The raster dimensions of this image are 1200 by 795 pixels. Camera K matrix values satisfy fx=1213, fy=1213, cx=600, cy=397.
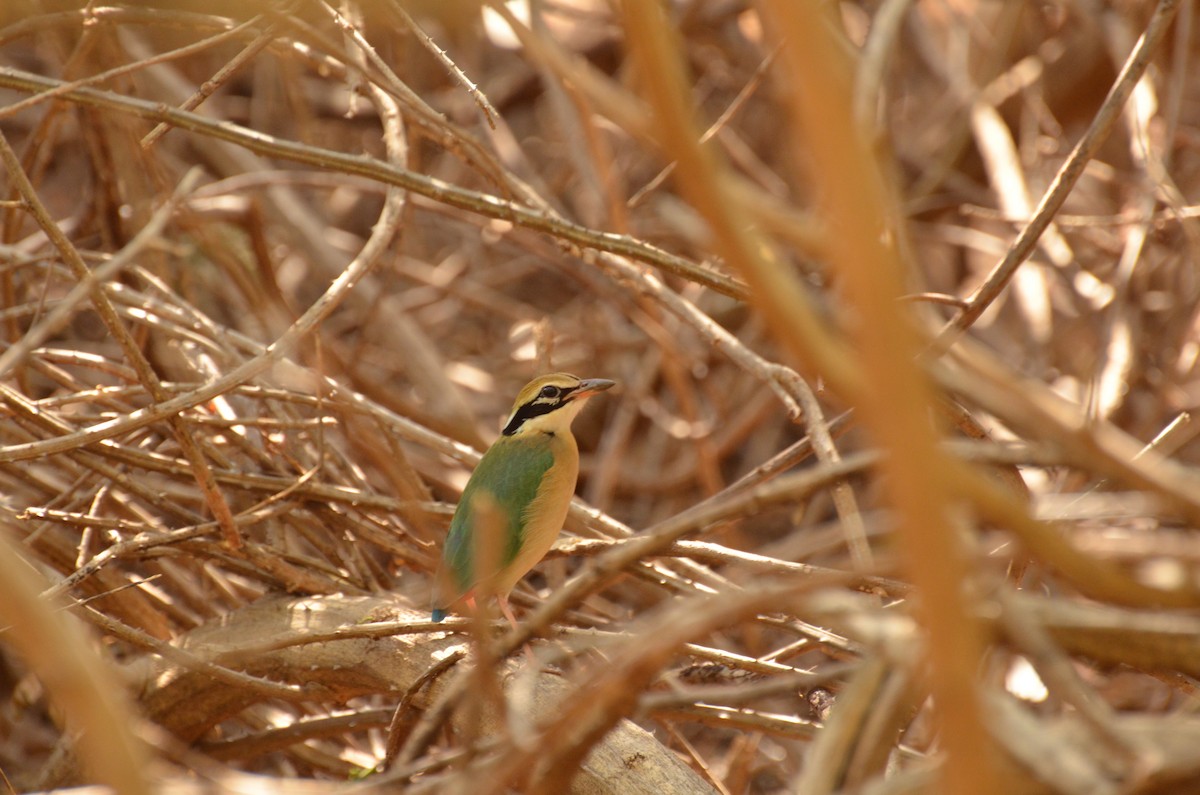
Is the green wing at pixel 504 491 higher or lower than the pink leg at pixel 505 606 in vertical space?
higher

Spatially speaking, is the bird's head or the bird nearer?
the bird

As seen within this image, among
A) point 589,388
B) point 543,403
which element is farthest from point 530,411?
point 589,388

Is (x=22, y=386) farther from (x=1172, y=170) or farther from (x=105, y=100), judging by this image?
(x=1172, y=170)

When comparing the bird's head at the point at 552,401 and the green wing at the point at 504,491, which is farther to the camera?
the bird's head at the point at 552,401

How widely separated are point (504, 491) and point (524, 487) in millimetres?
80

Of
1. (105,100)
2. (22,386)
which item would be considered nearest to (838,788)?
(105,100)

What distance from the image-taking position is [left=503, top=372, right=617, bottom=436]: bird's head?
4.25 m

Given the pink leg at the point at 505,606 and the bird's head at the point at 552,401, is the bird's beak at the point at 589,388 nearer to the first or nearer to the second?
the bird's head at the point at 552,401

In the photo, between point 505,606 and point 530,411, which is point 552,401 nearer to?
point 530,411

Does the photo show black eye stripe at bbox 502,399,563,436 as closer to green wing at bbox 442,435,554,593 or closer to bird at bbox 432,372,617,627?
bird at bbox 432,372,617,627

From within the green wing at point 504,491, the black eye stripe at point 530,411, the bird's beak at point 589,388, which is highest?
the bird's beak at point 589,388

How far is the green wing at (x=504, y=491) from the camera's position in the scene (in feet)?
11.9

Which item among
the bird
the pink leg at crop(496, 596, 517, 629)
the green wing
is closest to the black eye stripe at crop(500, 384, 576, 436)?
the bird

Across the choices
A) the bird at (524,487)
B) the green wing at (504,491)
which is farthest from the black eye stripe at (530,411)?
the green wing at (504,491)
